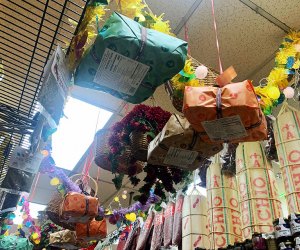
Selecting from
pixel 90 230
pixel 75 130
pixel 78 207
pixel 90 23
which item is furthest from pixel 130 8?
pixel 75 130

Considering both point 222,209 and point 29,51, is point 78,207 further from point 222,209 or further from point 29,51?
point 29,51

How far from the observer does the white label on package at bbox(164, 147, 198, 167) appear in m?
1.32

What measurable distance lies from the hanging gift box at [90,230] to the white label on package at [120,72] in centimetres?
170

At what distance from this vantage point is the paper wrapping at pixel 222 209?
68.7 inches

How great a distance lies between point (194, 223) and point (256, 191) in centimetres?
49

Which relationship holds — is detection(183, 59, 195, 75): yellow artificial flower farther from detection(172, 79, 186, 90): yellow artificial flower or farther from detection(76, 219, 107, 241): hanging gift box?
detection(76, 219, 107, 241): hanging gift box

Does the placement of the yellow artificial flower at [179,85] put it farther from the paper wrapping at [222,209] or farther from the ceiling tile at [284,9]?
the ceiling tile at [284,9]

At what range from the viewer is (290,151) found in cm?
152

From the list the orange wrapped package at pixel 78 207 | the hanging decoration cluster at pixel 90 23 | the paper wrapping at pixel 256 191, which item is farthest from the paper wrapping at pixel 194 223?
the hanging decoration cluster at pixel 90 23

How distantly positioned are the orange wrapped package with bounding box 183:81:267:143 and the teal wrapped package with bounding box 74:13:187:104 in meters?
0.13

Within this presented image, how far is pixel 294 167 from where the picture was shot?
1.47 m

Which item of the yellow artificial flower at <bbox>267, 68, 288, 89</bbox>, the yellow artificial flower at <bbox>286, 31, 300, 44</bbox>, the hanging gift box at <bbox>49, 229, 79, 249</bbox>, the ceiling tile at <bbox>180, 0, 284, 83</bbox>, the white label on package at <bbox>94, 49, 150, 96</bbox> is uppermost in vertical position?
the ceiling tile at <bbox>180, 0, 284, 83</bbox>

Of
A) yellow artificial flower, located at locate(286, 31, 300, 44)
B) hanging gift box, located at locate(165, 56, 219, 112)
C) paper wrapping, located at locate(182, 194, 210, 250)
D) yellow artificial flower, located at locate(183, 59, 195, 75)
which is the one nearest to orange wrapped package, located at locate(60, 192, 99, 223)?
paper wrapping, located at locate(182, 194, 210, 250)

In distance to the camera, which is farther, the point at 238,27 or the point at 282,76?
the point at 238,27
